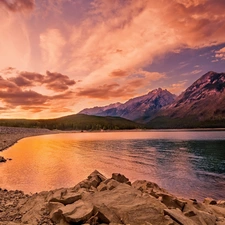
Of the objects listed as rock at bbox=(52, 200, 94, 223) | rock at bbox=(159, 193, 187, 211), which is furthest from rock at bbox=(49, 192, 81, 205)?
rock at bbox=(159, 193, 187, 211)

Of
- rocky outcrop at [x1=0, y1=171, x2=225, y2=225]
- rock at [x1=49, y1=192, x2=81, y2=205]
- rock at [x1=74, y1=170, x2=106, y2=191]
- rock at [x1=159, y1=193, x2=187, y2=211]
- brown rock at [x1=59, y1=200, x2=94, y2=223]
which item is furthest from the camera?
rock at [x1=74, y1=170, x2=106, y2=191]

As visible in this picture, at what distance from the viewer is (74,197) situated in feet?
51.9

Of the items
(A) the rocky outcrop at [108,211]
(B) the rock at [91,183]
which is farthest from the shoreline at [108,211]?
(B) the rock at [91,183]

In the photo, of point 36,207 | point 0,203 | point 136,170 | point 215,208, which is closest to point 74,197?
point 36,207

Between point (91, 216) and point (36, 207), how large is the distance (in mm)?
5326

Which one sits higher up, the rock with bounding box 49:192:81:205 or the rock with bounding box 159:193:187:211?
the rock with bounding box 49:192:81:205

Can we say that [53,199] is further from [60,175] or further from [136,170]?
[136,170]

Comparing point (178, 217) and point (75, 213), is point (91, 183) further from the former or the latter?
point (178, 217)

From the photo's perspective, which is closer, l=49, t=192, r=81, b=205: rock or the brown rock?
the brown rock

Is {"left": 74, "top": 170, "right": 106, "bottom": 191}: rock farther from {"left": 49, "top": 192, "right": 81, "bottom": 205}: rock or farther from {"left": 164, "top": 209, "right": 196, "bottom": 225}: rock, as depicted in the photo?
{"left": 164, "top": 209, "right": 196, "bottom": 225}: rock

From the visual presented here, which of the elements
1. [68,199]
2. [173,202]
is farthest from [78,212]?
[173,202]

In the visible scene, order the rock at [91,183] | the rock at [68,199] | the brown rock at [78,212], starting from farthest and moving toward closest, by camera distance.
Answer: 1. the rock at [91,183]
2. the rock at [68,199]
3. the brown rock at [78,212]

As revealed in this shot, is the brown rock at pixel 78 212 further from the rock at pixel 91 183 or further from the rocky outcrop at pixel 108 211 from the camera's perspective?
the rock at pixel 91 183

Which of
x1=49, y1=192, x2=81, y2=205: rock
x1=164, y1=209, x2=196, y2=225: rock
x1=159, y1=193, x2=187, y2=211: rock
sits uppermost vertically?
x1=49, y1=192, x2=81, y2=205: rock
